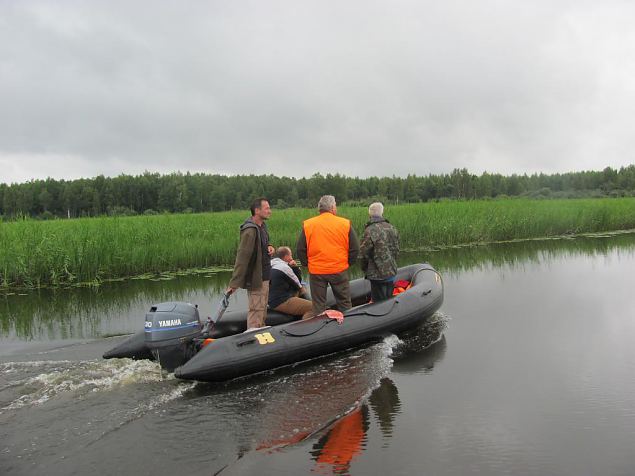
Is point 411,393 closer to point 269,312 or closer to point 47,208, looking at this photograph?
point 269,312

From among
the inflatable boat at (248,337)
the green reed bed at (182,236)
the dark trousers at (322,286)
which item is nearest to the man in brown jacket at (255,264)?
the inflatable boat at (248,337)

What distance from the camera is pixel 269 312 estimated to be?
6.70 m

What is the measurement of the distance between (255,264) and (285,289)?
83cm

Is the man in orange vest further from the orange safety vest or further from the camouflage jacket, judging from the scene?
the camouflage jacket

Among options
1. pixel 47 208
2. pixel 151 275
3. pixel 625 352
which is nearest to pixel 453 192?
pixel 47 208

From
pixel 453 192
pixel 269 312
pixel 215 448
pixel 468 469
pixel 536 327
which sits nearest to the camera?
pixel 468 469

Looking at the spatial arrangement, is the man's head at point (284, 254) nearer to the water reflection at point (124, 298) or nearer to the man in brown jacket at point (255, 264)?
the man in brown jacket at point (255, 264)

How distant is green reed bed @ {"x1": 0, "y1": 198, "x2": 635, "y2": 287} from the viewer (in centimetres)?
1080

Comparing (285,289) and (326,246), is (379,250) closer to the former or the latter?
(326,246)

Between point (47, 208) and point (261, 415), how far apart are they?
157 ft

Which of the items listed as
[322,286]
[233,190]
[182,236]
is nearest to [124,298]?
[182,236]

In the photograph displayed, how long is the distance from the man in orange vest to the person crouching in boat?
32 centimetres

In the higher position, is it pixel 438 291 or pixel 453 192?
pixel 453 192

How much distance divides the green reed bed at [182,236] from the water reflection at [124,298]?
64 centimetres
